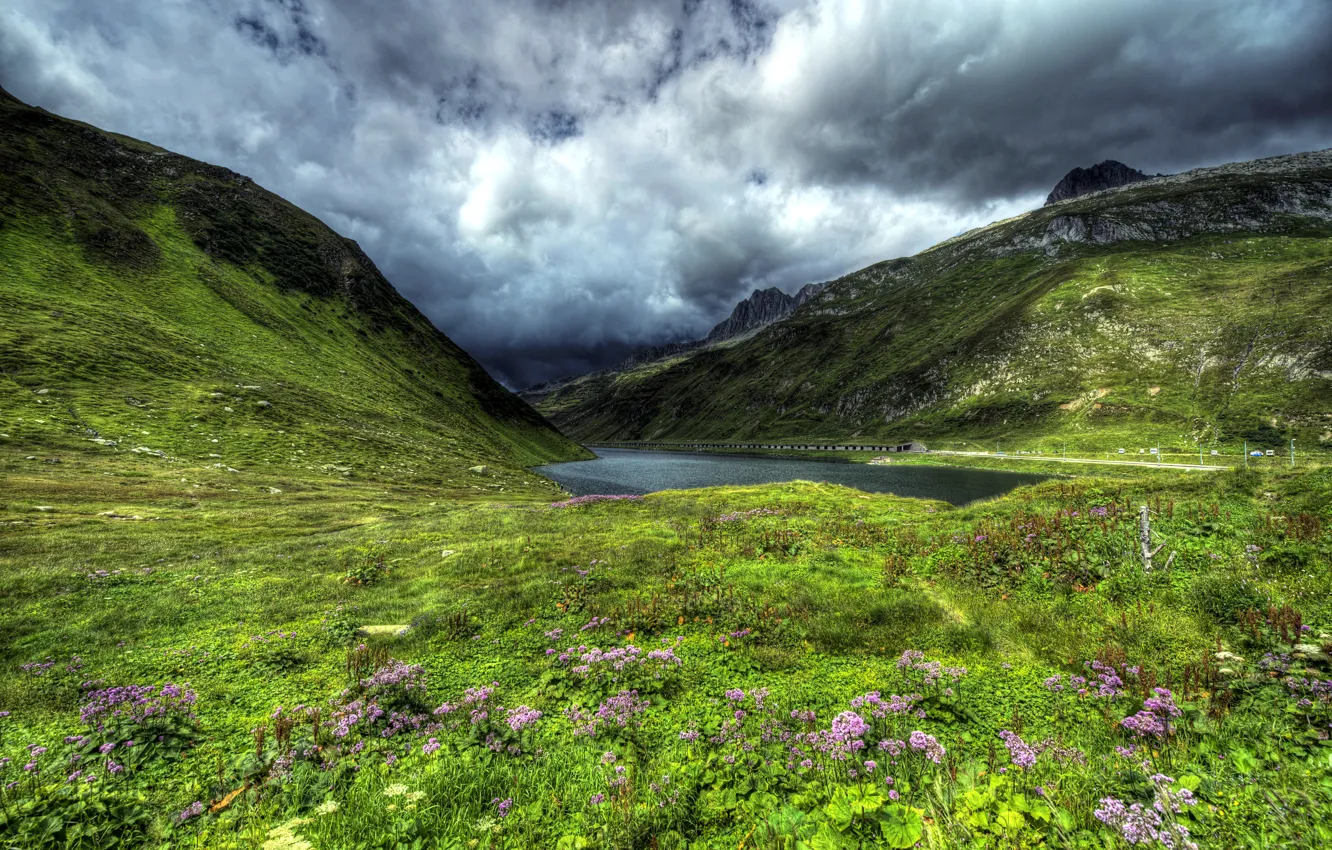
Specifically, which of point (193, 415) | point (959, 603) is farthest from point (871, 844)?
point (193, 415)

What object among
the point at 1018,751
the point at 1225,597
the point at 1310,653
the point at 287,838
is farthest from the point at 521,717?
the point at 1225,597

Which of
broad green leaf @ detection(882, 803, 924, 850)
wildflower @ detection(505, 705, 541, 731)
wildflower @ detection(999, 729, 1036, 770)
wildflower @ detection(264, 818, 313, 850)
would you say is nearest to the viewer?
broad green leaf @ detection(882, 803, 924, 850)

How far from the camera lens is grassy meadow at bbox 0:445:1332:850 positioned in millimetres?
5223

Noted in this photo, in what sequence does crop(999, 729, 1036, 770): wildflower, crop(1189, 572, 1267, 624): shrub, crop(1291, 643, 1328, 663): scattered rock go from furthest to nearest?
crop(1189, 572, 1267, 624): shrub, crop(1291, 643, 1328, 663): scattered rock, crop(999, 729, 1036, 770): wildflower

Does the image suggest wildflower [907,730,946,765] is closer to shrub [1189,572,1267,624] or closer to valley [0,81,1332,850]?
valley [0,81,1332,850]

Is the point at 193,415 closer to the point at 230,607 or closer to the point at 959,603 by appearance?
the point at 230,607

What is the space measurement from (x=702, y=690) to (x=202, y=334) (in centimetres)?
9528

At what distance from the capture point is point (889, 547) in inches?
720

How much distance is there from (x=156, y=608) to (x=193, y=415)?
4938 cm

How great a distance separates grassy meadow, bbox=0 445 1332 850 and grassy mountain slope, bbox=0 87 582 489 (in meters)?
37.3

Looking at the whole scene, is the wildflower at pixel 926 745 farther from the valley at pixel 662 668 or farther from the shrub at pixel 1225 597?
the shrub at pixel 1225 597

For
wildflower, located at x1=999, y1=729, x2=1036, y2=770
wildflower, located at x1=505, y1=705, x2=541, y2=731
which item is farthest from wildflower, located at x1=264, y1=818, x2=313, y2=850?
wildflower, located at x1=999, y1=729, x2=1036, y2=770

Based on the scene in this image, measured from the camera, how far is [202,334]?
7100cm

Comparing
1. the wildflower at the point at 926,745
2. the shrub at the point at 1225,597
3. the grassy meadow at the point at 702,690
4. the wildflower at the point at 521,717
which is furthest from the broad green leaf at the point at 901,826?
the shrub at the point at 1225,597
